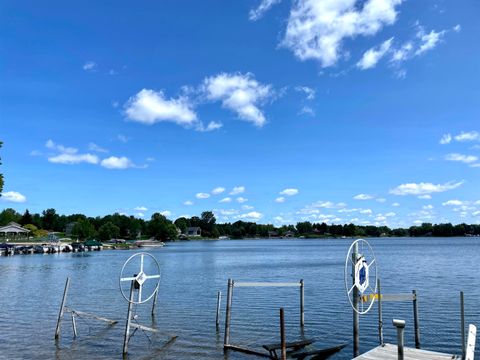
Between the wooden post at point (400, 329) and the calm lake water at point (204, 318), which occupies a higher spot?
the wooden post at point (400, 329)

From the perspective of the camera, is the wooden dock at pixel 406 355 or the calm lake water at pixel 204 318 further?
the calm lake water at pixel 204 318

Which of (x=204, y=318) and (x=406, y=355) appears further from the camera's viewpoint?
(x=204, y=318)

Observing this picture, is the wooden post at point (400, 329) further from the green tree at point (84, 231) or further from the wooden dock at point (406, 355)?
the green tree at point (84, 231)

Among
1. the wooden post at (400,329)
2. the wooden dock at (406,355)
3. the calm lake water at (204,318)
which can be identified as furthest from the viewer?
the calm lake water at (204,318)

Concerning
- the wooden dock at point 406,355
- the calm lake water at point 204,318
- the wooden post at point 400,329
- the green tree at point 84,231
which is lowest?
the calm lake water at point 204,318

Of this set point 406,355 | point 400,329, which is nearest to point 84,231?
point 406,355

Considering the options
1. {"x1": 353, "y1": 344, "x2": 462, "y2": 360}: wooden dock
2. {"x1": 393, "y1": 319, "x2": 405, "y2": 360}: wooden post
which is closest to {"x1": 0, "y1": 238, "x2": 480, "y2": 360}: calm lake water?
{"x1": 353, "y1": 344, "x2": 462, "y2": 360}: wooden dock

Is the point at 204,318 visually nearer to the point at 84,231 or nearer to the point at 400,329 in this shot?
→ the point at 400,329

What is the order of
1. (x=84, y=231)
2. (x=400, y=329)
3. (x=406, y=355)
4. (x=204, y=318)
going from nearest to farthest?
(x=400, y=329) < (x=406, y=355) < (x=204, y=318) < (x=84, y=231)

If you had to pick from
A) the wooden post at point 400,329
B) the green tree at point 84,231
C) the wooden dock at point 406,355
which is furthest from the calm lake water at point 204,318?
the green tree at point 84,231

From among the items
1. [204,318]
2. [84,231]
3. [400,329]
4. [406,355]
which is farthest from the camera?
[84,231]

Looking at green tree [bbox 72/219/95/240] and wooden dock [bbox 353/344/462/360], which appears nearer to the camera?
wooden dock [bbox 353/344/462/360]

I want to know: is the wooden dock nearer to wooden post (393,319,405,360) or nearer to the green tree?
wooden post (393,319,405,360)

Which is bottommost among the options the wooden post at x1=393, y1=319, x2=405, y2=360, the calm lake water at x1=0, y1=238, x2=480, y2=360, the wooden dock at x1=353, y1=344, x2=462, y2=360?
the calm lake water at x1=0, y1=238, x2=480, y2=360
